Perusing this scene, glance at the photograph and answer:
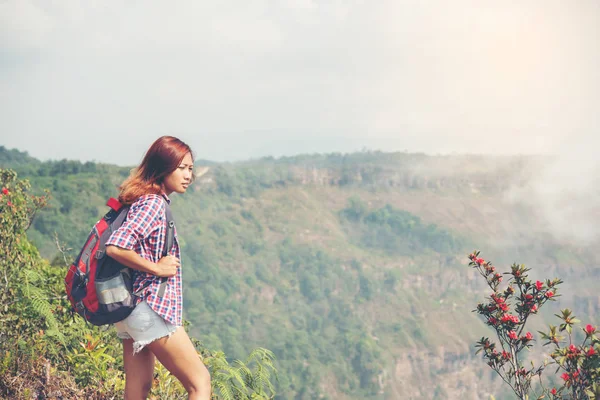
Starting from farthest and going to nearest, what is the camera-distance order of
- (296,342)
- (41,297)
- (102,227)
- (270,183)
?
(270,183), (296,342), (41,297), (102,227)

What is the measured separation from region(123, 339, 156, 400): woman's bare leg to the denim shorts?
0.93ft

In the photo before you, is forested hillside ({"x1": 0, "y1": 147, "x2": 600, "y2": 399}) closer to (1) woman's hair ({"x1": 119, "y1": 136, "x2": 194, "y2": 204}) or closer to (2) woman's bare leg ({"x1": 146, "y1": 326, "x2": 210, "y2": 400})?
(2) woman's bare leg ({"x1": 146, "y1": 326, "x2": 210, "y2": 400})

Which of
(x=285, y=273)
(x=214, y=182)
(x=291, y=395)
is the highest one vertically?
(x=214, y=182)

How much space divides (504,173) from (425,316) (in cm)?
7336

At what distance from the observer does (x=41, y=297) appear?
16.3 feet

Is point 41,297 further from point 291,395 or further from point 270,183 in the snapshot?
point 270,183

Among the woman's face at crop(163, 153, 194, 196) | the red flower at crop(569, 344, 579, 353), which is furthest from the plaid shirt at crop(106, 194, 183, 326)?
the red flower at crop(569, 344, 579, 353)

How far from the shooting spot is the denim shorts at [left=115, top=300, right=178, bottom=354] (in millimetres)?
2936

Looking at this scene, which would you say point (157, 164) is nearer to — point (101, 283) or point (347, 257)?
point (101, 283)

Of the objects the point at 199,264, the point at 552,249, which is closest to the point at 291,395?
the point at 199,264

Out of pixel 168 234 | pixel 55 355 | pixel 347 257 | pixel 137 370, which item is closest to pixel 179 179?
pixel 168 234

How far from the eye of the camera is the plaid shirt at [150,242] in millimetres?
2873

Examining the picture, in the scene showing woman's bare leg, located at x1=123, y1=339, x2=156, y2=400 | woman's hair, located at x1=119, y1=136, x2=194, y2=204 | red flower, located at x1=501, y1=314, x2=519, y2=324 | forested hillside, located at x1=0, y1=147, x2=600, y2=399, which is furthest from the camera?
forested hillside, located at x1=0, y1=147, x2=600, y2=399

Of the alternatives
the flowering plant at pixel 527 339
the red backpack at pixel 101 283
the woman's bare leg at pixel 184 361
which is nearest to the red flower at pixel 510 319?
the flowering plant at pixel 527 339
